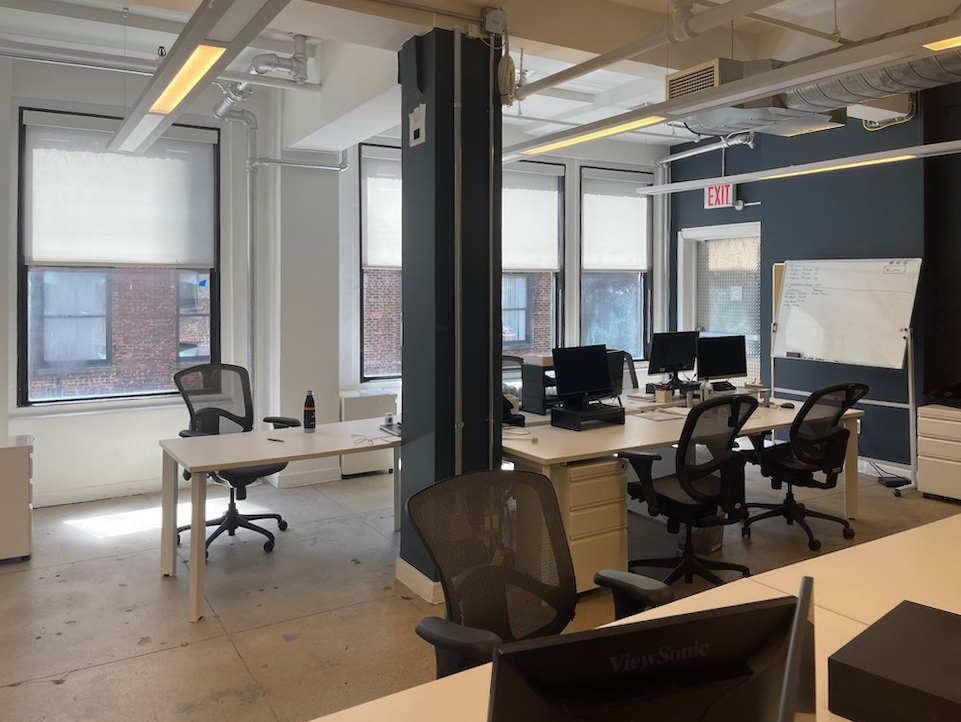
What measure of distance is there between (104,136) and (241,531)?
3.06 m

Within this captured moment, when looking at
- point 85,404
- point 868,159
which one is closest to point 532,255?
point 868,159

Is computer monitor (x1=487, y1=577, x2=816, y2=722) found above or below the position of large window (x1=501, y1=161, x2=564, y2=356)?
below

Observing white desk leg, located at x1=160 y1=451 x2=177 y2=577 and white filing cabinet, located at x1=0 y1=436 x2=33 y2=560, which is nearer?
white desk leg, located at x1=160 y1=451 x2=177 y2=577

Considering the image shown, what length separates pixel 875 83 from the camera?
3855mm

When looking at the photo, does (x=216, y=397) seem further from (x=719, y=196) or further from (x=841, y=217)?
(x=719, y=196)

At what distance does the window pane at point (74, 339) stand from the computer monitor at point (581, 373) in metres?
3.54

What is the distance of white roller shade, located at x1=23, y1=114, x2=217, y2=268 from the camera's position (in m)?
5.37

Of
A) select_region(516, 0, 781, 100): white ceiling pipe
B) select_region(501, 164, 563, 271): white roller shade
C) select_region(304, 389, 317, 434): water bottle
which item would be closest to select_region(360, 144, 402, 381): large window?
select_region(501, 164, 563, 271): white roller shade

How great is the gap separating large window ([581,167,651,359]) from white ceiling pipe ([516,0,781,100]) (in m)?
4.46

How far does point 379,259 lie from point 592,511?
372cm

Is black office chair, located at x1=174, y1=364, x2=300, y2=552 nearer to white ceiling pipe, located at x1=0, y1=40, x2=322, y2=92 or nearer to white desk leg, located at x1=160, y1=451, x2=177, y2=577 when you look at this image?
white desk leg, located at x1=160, y1=451, x2=177, y2=577

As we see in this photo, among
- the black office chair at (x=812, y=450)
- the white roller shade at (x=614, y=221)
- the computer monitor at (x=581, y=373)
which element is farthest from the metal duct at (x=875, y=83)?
the white roller shade at (x=614, y=221)

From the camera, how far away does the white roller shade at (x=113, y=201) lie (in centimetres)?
537

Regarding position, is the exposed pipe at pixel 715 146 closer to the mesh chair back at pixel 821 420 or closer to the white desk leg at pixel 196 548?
the mesh chair back at pixel 821 420
